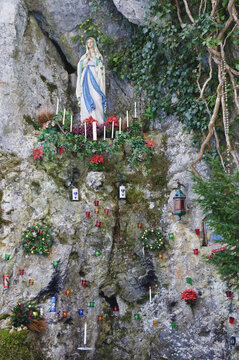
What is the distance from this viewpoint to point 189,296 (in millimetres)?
6465

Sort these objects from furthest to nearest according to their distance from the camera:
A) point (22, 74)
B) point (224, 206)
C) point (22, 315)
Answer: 1. point (22, 74)
2. point (22, 315)
3. point (224, 206)

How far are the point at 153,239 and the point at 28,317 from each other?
2.70 metres

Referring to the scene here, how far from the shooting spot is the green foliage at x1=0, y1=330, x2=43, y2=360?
5.54 meters

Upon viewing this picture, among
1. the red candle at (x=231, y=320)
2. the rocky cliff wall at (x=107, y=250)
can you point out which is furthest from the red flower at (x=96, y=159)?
the red candle at (x=231, y=320)

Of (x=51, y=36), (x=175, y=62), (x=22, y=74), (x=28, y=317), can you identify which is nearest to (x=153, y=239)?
(x=28, y=317)

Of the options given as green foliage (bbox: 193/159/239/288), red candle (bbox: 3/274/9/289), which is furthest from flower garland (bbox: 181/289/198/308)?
red candle (bbox: 3/274/9/289)

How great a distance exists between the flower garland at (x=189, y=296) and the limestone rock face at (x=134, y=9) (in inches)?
222

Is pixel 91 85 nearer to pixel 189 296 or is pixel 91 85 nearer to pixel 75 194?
pixel 75 194

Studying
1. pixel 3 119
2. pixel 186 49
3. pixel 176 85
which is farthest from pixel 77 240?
pixel 186 49

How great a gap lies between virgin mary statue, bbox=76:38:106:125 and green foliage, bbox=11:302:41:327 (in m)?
4.11

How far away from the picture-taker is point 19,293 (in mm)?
6414

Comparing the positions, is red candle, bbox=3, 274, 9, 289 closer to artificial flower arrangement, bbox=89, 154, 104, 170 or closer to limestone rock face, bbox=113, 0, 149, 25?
artificial flower arrangement, bbox=89, 154, 104, 170

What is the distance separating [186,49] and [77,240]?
439 centimetres

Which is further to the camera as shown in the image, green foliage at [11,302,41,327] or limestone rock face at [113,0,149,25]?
limestone rock face at [113,0,149,25]
